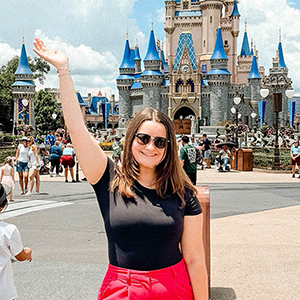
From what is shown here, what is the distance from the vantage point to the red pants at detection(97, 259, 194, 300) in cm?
211

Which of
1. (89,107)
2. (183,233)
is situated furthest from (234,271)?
(89,107)

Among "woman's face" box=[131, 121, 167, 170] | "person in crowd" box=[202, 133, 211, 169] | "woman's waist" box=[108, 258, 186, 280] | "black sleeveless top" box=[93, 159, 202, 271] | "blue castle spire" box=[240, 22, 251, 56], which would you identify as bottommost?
"person in crowd" box=[202, 133, 211, 169]

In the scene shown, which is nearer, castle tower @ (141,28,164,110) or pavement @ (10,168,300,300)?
pavement @ (10,168,300,300)

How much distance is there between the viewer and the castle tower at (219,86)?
2378 inches

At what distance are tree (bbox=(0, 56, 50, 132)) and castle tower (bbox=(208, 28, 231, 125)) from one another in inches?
996

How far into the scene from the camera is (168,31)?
72438 mm

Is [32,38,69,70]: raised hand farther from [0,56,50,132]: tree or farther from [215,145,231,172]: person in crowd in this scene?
[0,56,50,132]: tree

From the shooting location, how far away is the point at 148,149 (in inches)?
90.9

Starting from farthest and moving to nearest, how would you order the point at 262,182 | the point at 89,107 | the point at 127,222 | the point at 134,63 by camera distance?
the point at 89,107, the point at 134,63, the point at 262,182, the point at 127,222

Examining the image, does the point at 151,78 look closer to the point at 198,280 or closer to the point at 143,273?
the point at 198,280

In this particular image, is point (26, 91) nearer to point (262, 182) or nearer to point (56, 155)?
point (56, 155)

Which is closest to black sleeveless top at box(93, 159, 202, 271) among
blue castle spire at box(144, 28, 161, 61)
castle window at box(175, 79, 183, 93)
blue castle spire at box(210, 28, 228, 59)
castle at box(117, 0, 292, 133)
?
castle at box(117, 0, 292, 133)

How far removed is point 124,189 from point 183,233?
0.36 meters

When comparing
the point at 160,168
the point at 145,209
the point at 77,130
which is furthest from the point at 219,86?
the point at 145,209
